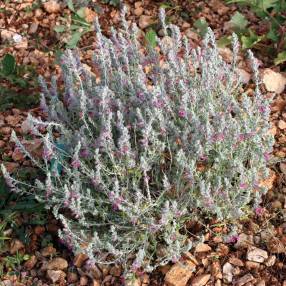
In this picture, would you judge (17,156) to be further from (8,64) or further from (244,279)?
(244,279)

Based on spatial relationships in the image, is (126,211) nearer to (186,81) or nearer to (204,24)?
(186,81)

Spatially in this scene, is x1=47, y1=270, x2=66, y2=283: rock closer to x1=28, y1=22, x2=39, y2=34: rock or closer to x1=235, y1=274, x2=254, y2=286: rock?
x1=235, y1=274, x2=254, y2=286: rock

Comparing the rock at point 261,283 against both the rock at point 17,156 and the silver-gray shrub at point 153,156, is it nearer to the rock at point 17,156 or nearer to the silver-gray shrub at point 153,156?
the silver-gray shrub at point 153,156

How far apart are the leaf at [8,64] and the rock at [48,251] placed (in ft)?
3.81

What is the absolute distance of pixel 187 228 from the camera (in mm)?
2604

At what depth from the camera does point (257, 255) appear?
2.52 meters

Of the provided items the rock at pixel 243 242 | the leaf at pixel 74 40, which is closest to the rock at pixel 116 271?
the rock at pixel 243 242

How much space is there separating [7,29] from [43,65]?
1.16ft

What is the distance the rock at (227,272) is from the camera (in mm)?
Answer: 2483

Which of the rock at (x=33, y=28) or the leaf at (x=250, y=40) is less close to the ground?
the leaf at (x=250, y=40)

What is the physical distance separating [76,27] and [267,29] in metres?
1.13

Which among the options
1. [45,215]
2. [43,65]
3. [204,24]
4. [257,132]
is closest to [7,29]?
[43,65]

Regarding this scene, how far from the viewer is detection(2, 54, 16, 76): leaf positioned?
131 inches

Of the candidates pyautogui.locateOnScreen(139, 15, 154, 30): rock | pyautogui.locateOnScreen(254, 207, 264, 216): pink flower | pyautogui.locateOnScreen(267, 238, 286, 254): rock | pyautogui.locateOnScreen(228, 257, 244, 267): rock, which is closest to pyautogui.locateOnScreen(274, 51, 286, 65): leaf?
pyautogui.locateOnScreen(139, 15, 154, 30): rock
